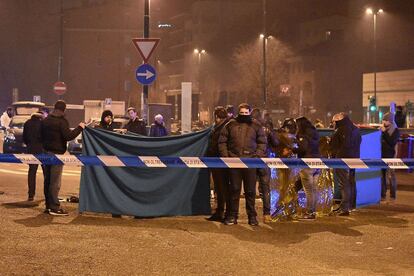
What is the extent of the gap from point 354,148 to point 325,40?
57160 millimetres

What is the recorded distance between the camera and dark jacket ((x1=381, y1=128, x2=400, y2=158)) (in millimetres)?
14195

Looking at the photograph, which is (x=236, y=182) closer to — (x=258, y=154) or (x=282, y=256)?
(x=258, y=154)

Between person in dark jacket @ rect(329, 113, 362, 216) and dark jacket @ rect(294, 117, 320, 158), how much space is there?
71 centimetres

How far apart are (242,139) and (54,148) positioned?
3.22 meters

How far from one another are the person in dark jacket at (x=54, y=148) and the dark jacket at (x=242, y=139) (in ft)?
8.56

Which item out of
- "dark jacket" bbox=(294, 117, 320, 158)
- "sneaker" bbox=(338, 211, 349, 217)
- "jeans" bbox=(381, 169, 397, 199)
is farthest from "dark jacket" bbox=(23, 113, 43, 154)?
"jeans" bbox=(381, 169, 397, 199)

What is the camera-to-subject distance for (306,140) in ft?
36.6

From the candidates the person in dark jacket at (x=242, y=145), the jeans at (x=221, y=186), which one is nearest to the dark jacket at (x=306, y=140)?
the person in dark jacket at (x=242, y=145)

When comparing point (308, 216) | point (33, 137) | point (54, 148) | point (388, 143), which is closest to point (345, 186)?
point (308, 216)

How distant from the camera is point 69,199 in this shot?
1277 centimetres

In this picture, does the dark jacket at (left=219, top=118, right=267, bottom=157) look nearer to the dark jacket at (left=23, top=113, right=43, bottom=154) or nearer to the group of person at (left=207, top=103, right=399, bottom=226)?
the group of person at (left=207, top=103, right=399, bottom=226)

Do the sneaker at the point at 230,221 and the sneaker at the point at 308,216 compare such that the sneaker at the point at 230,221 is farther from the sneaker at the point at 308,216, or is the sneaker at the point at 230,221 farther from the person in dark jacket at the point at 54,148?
the person in dark jacket at the point at 54,148

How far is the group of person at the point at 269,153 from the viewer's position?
10.2 metres

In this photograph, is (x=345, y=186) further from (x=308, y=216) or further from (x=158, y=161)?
(x=158, y=161)
